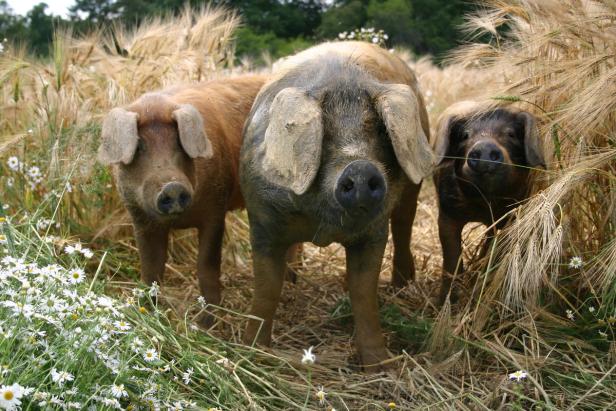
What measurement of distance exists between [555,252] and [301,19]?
17313 millimetres

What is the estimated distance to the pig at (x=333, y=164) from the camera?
148 inches

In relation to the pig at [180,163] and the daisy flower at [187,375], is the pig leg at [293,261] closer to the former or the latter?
the pig at [180,163]

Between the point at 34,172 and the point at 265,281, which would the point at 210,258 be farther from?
the point at 34,172

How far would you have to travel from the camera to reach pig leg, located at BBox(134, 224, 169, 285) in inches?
198

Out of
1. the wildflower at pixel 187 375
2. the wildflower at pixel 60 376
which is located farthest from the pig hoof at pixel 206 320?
the wildflower at pixel 60 376

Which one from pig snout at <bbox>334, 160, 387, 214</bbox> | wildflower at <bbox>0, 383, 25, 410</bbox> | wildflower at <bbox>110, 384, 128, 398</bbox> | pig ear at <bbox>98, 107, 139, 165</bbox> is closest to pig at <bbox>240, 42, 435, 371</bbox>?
pig snout at <bbox>334, 160, 387, 214</bbox>

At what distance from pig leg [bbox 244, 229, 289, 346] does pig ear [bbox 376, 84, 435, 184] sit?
3.02ft

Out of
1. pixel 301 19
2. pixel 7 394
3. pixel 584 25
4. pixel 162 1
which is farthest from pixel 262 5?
pixel 7 394

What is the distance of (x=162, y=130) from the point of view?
4574mm

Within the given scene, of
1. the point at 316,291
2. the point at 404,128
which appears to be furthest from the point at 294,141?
the point at 316,291

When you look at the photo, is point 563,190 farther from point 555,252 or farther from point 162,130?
point 162,130

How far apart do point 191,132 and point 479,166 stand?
5.33 ft

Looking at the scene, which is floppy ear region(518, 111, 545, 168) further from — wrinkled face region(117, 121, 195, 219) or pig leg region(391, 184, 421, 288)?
wrinkled face region(117, 121, 195, 219)

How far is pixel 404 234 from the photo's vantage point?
5.61 meters
